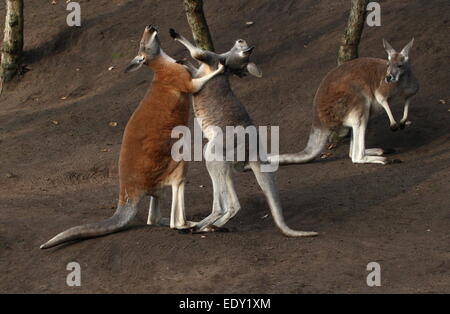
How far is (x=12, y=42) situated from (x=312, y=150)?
20.8 ft

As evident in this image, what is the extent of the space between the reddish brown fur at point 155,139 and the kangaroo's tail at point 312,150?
3.06m

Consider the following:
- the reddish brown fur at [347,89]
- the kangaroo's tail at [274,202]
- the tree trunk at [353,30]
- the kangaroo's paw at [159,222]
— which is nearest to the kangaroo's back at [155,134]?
the kangaroo's paw at [159,222]

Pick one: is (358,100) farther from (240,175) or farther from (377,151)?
(240,175)

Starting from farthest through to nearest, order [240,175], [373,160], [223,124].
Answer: [373,160] < [240,175] < [223,124]

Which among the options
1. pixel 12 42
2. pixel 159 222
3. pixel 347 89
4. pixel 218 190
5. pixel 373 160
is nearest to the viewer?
pixel 218 190

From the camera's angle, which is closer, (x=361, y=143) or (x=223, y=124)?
(x=223, y=124)

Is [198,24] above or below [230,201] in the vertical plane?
above

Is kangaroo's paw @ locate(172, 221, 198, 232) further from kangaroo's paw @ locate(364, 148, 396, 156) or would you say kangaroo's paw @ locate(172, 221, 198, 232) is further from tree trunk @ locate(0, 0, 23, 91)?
tree trunk @ locate(0, 0, 23, 91)

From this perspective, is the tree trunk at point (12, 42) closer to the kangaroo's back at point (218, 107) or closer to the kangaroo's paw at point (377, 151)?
the kangaroo's paw at point (377, 151)

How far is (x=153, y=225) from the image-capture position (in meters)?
8.27

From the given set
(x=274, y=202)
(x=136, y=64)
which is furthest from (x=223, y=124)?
(x=136, y=64)

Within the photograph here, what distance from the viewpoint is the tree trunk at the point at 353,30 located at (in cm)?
1152

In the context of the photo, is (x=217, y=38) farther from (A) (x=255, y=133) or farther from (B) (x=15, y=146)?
(A) (x=255, y=133)

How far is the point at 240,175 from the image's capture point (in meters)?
10.6
